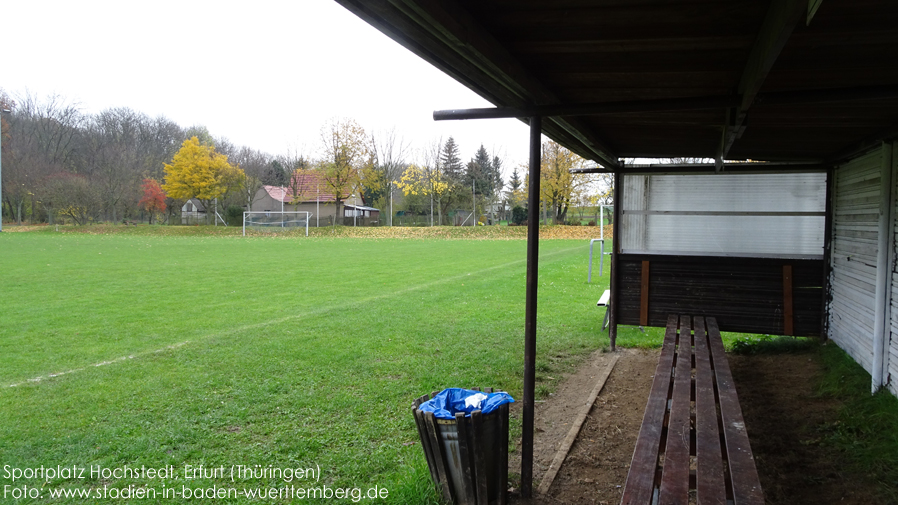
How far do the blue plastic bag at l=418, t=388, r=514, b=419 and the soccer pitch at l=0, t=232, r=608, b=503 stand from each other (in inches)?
19.4

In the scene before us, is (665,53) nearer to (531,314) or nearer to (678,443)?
(531,314)

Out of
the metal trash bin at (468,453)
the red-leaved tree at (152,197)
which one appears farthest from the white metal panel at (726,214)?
the red-leaved tree at (152,197)

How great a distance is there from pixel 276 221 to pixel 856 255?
4352 centimetres

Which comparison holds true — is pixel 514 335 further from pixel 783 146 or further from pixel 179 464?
pixel 179 464

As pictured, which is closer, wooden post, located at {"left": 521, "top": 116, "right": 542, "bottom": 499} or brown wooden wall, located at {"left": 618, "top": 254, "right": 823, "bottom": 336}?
wooden post, located at {"left": 521, "top": 116, "right": 542, "bottom": 499}

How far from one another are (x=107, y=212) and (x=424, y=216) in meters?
27.9

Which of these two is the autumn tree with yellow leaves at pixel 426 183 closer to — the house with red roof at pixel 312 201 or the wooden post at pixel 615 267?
the house with red roof at pixel 312 201

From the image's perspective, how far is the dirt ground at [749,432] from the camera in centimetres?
353

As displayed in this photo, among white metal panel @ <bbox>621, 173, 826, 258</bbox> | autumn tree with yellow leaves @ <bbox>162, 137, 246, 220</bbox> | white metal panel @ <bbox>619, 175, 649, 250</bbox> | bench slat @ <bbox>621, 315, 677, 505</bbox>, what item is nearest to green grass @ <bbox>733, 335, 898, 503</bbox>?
bench slat @ <bbox>621, 315, 677, 505</bbox>

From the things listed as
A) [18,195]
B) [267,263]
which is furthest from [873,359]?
[18,195]

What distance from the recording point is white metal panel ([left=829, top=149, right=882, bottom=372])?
204 inches

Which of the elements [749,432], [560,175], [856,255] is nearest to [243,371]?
[749,432]

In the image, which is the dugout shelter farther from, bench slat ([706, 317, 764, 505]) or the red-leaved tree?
the red-leaved tree

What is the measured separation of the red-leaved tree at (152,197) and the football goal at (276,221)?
577 inches
